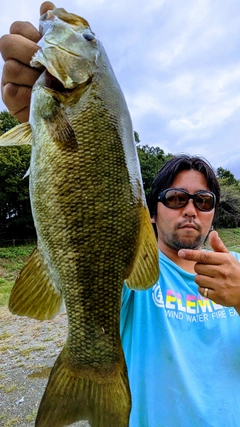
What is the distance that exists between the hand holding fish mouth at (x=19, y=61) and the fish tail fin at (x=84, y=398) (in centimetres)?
138

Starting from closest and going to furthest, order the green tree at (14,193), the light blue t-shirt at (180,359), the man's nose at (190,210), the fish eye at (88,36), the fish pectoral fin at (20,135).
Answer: the fish pectoral fin at (20,135) → the fish eye at (88,36) → the light blue t-shirt at (180,359) → the man's nose at (190,210) → the green tree at (14,193)

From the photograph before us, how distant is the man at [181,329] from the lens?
5.73 feet

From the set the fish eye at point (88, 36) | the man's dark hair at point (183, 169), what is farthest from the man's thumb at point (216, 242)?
the fish eye at point (88, 36)

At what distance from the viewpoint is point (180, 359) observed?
6.75 feet

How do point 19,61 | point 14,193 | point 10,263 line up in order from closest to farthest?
point 19,61, point 10,263, point 14,193

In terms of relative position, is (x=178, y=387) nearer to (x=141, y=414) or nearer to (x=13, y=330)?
(x=141, y=414)

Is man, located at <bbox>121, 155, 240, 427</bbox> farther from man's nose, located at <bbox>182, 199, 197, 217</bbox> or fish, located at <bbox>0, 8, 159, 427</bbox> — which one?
fish, located at <bbox>0, 8, 159, 427</bbox>

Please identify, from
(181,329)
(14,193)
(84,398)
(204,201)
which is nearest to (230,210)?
(14,193)

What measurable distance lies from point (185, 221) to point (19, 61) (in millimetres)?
1584

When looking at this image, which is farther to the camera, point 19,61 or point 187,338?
point 187,338

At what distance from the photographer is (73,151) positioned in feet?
4.90

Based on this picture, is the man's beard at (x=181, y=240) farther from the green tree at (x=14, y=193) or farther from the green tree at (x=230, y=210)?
the green tree at (x=230, y=210)

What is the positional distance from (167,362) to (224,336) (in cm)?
45

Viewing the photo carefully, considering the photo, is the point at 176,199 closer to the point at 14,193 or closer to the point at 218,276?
the point at 218,276
